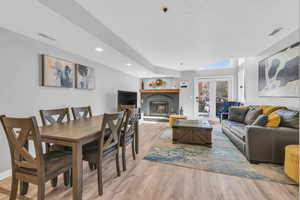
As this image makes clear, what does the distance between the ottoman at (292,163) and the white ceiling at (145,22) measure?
1.90m

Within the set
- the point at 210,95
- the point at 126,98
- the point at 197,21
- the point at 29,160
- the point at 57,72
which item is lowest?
the point at 29,160

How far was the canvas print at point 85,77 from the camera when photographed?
3100 millimetres

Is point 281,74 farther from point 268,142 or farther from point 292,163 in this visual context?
point 292,163

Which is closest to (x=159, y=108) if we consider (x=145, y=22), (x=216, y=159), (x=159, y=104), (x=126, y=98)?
(x=159, y=104)

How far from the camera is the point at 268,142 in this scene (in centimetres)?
211

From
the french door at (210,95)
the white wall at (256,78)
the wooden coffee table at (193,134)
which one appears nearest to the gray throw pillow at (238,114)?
the white wall at (256,78)

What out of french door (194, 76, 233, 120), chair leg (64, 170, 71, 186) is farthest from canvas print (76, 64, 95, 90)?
french door (194, 76, 233, 120)

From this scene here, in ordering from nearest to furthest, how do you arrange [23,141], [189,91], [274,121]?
[23,141] → [274,121] → [189,91]

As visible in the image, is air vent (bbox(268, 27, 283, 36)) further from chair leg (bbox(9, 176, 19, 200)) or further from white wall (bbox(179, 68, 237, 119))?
chair leg (bbox(9, 176, 19, 200))

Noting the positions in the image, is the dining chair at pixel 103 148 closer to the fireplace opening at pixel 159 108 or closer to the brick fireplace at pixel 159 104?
the brick fireplace at pixel 159 104

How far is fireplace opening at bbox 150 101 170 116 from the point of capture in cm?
680

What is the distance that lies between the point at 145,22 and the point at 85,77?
6.66 ft

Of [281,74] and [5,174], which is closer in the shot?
[5,174]

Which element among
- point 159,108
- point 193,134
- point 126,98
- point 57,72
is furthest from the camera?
point 159,108
